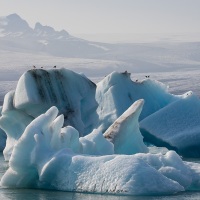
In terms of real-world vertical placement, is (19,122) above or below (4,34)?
above

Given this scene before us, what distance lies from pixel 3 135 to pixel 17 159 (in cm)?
610

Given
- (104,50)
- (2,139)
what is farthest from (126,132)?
(104,50)

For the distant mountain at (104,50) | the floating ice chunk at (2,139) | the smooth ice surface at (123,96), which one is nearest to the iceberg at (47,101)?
the smooth ice surface at (123,96)

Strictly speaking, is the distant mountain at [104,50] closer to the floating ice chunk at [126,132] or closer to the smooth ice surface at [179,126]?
the smooth ice surface at [179,126]

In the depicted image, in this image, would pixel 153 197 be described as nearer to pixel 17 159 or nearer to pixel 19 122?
pixel 17 159

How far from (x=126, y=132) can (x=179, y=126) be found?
197 cm

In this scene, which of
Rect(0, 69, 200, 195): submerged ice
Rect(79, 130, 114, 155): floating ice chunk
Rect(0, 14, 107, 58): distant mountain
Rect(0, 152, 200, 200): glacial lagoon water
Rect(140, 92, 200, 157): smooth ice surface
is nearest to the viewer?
Rect(0, 152, 200, 200): glacial lagoon water

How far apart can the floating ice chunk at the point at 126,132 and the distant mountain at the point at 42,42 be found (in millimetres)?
52012

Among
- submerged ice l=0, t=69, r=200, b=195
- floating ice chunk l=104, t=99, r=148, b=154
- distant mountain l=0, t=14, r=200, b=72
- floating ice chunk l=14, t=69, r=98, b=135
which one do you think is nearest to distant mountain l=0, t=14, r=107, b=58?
distant mountain l=0, t=14, r=200, b=72

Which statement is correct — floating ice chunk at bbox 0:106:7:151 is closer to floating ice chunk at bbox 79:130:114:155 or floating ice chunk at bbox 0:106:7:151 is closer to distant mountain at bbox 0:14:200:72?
floating ice chunk at bbox 79:130:114:155

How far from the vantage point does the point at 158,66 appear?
54.0 metres

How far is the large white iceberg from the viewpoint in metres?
7.92

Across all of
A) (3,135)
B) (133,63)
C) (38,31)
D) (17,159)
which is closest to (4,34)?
(38,31)

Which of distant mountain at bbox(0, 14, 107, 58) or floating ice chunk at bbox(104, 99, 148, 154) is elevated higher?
floating ice chunk at bbox(104, 99, 148, 154)
